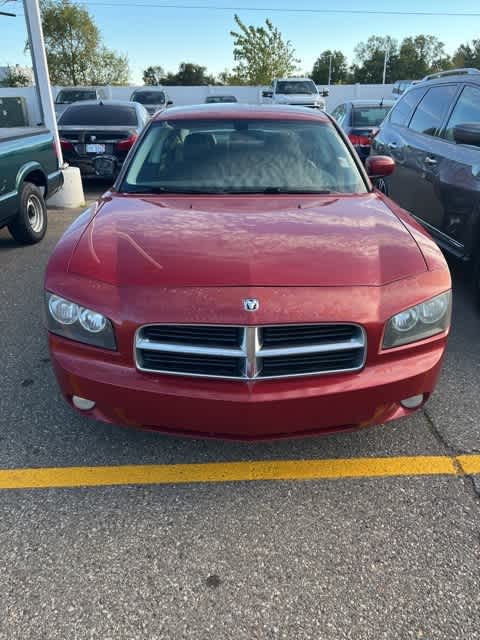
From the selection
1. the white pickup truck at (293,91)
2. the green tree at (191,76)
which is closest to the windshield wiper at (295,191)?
the white pickup truck at (293,91)

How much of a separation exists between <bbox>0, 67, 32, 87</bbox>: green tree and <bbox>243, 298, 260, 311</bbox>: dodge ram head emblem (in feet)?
141

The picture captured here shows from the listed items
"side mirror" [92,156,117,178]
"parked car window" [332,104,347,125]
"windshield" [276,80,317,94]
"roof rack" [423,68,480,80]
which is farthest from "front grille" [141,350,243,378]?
→ "windshield" [276,80,317,94]

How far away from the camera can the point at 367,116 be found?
11312 millimetres

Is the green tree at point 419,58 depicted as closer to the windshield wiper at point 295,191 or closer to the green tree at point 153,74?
the green tree at point 153,74

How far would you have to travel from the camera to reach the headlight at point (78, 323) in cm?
225

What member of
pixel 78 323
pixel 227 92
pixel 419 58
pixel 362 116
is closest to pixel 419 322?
pixel 78 323

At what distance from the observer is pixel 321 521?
7.43 feet

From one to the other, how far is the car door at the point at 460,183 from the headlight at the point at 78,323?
3.16m

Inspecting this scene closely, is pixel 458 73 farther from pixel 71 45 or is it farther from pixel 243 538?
pixel 71 45

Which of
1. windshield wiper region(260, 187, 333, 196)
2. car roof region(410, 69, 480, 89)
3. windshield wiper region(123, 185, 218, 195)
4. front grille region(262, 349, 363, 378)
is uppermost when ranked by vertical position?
car roof region(410, 69, 480, 89)

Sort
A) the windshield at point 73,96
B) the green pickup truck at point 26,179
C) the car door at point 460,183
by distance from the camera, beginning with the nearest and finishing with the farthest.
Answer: the car door at point 460,183 → the green pickup truck at point 26,179 → the windshield at point 73,96

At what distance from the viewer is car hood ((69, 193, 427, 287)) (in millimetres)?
2305

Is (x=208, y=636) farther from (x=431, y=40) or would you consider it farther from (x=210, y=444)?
(x=431, y=40)

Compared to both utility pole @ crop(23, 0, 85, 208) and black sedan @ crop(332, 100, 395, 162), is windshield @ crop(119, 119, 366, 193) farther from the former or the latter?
black sedan @ crop(332, 100, 395, 162)
